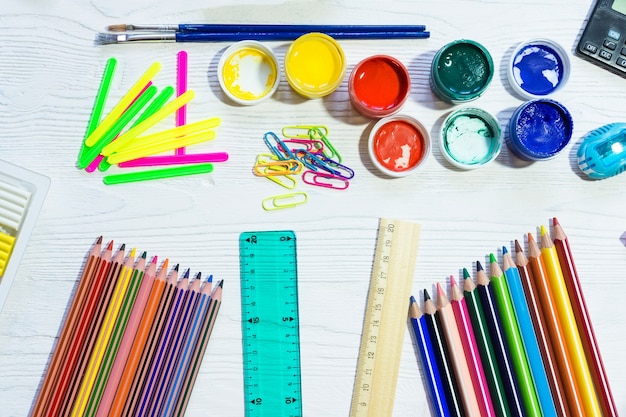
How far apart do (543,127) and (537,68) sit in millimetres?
153

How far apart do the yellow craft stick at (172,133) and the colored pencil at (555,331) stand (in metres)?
0.79

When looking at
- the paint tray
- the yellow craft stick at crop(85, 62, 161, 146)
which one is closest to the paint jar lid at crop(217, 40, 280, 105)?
the yellow craft stick at crop(85, 62, 161, 146)

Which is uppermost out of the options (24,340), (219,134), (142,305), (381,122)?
(381,122)

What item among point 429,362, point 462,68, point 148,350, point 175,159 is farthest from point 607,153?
point 148,350

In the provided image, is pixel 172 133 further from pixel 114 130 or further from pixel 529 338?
pixel 529 338

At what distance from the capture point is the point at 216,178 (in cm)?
131

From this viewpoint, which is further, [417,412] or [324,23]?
[324,23]

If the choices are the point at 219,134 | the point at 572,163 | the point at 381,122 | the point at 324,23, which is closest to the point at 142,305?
the point at 219,134

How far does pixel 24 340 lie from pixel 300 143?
0.76 metres

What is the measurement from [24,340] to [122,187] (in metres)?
0.40

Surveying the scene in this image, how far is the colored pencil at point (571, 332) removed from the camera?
4.10 feet

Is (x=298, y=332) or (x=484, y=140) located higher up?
(x=484, y=140)

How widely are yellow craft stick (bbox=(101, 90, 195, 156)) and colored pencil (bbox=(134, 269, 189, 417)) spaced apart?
0.35 metres

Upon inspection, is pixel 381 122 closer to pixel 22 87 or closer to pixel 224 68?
pixel 224 68
